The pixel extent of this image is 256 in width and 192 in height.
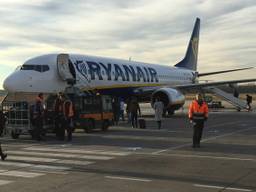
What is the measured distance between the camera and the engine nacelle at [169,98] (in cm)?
3114

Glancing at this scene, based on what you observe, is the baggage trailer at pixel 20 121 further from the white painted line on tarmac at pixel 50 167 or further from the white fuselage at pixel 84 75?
the white painted line on tarmac at pixel 50 167

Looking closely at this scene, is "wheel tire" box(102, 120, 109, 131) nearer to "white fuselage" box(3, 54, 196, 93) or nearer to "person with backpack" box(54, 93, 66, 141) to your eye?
"person with backpack" box(54, 93, 66, 141)

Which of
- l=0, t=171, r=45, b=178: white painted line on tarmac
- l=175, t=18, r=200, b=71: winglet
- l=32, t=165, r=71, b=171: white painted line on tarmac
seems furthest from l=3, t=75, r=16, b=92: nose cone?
l=175, t=18, r=200, b=71: winglet

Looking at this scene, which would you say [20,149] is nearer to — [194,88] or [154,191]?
[154,191]

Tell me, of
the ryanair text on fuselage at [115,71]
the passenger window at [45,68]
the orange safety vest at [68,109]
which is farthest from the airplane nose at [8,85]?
the orange safety vest at [68,109]

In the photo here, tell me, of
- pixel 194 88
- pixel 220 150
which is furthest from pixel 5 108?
pixel 194 88

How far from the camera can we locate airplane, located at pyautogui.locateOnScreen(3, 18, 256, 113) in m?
24.8

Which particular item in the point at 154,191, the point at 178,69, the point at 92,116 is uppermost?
the point at 178,69

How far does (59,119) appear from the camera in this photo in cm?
1784

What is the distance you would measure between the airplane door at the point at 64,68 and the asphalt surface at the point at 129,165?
845cm

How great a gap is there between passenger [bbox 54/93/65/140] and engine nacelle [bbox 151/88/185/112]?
46.4 feet

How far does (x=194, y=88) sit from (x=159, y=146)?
22022 millimetres

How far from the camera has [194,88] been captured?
3634 centimetres

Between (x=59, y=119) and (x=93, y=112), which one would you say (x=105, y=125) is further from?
(x=59, y=119)
